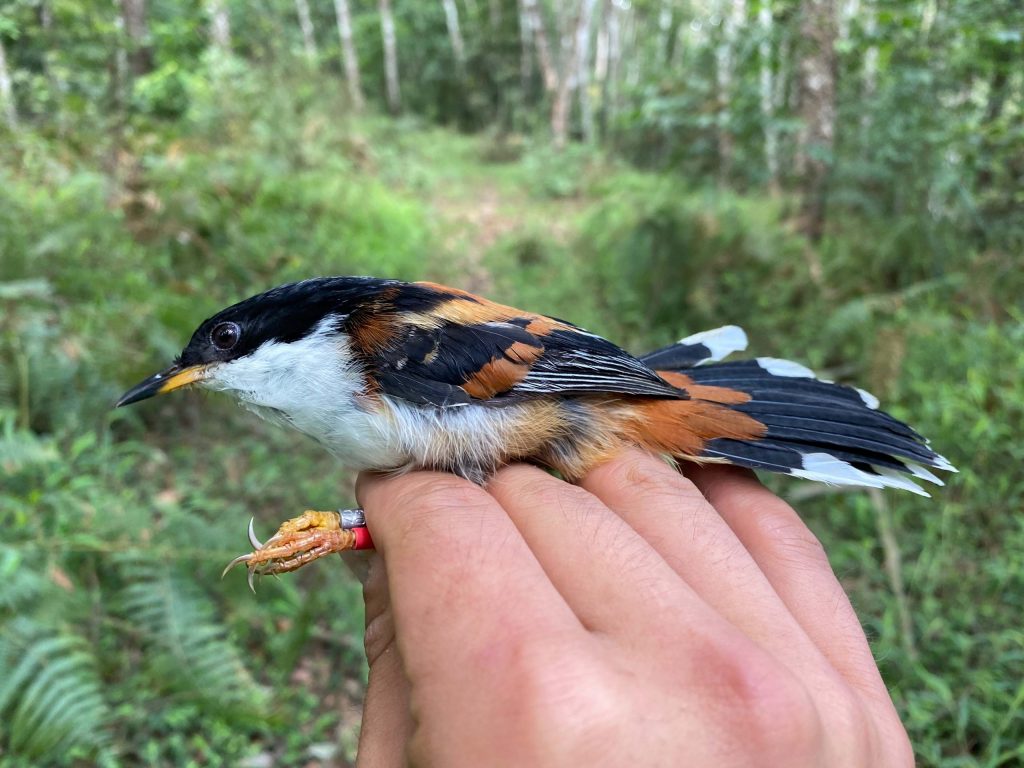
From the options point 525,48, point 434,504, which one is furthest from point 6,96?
point 525,48

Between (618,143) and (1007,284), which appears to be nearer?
(1007,284)

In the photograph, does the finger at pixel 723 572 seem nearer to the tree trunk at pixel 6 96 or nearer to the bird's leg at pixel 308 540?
the bird's leg at pixel 308 540

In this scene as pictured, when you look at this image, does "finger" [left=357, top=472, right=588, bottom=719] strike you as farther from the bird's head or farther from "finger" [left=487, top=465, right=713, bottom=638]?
the bird's head

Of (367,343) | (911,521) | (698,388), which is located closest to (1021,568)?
(911,521)

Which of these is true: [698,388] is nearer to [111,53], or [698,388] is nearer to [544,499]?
[544,499]

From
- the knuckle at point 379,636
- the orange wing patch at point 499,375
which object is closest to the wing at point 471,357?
the orange wing patch at point 499,375
